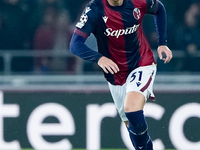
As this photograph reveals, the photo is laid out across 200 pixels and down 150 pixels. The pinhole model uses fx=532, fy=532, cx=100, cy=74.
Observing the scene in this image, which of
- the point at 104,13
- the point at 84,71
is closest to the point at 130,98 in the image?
the point at 104,13

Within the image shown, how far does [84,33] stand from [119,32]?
1.14 ft

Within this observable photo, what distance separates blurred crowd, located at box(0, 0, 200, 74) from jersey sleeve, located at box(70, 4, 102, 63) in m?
2.79

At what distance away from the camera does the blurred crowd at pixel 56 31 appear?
730 centimetres

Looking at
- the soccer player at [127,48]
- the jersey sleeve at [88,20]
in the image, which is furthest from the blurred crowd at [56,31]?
the jersey sleeve at [88,20]

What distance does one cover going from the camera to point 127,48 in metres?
4.77

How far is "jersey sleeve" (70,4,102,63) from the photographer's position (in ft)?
14.3

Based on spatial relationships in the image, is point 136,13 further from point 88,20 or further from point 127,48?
point 88,20

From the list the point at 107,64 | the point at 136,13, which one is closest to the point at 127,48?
the point at 136,13

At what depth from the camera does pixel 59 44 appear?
7.58 metres

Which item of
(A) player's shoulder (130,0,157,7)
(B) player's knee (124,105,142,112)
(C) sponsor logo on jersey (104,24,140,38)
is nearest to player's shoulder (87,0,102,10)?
(C) sponsor logo on jersey (104,24,140,38)

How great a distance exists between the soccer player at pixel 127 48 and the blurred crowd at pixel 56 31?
7.69ft

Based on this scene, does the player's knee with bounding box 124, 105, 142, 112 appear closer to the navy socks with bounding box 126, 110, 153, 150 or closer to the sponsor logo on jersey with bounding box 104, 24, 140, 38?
the navy socks with bounding box 126, 110, 153, 150

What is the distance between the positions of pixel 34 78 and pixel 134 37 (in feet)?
6.24

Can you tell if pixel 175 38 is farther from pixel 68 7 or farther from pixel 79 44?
pixel 79 44
